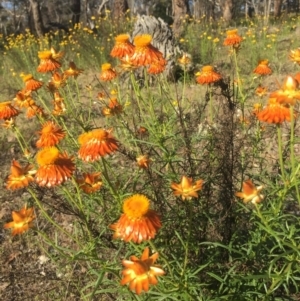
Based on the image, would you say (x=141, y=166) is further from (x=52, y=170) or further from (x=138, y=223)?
(x=138, y=223)

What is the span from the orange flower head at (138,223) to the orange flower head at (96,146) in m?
0.27

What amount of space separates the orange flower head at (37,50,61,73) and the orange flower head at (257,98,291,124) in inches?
55.7

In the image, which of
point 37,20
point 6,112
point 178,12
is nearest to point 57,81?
point 6,112

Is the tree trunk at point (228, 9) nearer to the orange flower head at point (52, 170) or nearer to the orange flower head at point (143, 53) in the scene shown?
the orange flower head at point (143, 53)

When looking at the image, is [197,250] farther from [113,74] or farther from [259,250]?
[113,74]

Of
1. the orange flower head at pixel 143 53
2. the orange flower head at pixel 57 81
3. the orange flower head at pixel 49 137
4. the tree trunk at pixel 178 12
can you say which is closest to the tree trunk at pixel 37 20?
the tree trunk at pixel 178 12

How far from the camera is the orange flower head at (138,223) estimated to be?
1230 millimetres

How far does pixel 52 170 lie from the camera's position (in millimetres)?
1478

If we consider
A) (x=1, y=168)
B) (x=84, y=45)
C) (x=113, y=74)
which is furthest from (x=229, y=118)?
(x=84, y=45)

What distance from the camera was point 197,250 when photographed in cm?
186

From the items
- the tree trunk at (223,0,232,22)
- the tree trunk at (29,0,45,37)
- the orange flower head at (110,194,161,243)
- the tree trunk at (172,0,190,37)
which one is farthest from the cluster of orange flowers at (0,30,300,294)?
the tree trunk at (223,0,232,22)

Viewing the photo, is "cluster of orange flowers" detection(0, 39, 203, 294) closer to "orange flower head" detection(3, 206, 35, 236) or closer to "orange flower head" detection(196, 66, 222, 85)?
"orange flower head" detection(3, 206, 35, 236)

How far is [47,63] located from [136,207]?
1.44m

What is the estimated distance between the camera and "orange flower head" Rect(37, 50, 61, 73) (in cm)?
238
